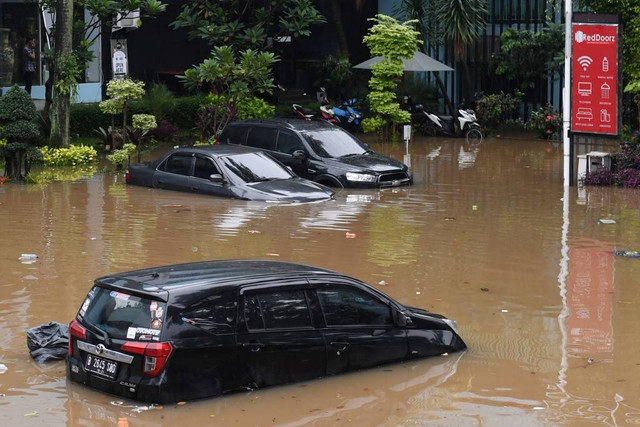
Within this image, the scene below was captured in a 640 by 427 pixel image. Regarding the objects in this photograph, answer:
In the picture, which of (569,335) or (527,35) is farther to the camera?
(527,35)

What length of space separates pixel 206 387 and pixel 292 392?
803mm

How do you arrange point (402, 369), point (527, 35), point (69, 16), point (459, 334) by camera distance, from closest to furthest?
point (402, 369)
point (459, 334)
point (69, 16)
point (527, 35)

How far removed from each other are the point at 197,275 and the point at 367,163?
13.2m

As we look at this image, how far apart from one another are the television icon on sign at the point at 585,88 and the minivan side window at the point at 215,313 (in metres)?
14.7

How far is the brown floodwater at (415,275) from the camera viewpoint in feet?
29.1

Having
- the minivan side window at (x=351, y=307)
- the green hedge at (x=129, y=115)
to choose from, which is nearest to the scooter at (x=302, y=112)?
the green hedge at (x=129, y=115)

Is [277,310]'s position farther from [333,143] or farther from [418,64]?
[418,64]

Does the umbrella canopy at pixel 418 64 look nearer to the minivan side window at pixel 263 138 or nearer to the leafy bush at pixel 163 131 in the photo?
the leafy bush at pixel 163 131

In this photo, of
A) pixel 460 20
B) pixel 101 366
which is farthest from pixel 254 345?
pixel 460 20

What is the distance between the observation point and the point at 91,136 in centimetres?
2977

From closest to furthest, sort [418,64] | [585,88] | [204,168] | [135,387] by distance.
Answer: [135,387], [204,168], [585,88], [418,64]

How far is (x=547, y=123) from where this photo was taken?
3169cm

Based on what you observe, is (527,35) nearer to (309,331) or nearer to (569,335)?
(569,335)

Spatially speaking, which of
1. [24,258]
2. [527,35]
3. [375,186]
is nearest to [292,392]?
[24,258]
